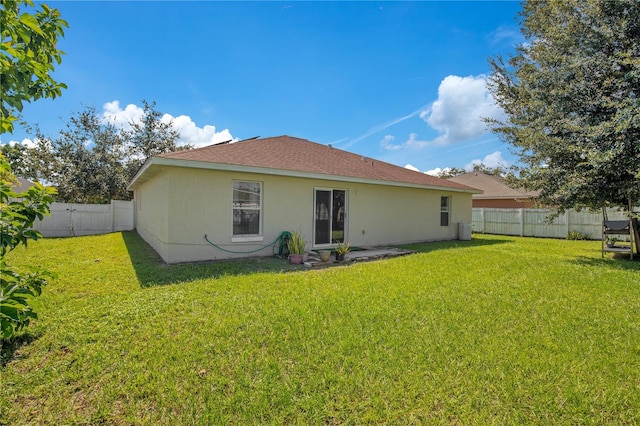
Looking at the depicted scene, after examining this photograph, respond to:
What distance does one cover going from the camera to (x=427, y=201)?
13719 mm

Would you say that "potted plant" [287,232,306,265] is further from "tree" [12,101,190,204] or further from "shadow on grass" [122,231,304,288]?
"tree" [12,101,190,204]

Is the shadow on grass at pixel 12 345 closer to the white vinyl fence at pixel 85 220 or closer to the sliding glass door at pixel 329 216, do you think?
the sliding glass door at pixel 329 216

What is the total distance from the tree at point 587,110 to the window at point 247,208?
28.5ft

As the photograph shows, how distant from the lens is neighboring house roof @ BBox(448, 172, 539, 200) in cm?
2059

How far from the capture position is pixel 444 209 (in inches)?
574

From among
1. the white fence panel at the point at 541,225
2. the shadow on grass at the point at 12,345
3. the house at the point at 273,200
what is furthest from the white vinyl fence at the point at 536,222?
the shadow on grass at the point at 12,345

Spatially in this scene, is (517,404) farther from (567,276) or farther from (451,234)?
(451,234)

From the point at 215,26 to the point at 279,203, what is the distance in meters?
5.26

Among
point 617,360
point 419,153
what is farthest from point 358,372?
point 419,153

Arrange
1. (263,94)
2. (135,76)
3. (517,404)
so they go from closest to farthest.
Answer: (517,404), (135,76), (263,94)

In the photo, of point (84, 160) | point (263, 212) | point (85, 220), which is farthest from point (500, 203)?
point (84, 160)

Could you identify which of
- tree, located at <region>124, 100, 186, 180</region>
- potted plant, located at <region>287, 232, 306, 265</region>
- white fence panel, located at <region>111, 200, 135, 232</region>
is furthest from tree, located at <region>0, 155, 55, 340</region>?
tree, located at <region>124, 100, 186, 180</region>

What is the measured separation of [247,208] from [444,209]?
987 cm

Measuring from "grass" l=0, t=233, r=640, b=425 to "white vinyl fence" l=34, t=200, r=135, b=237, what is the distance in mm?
11802
